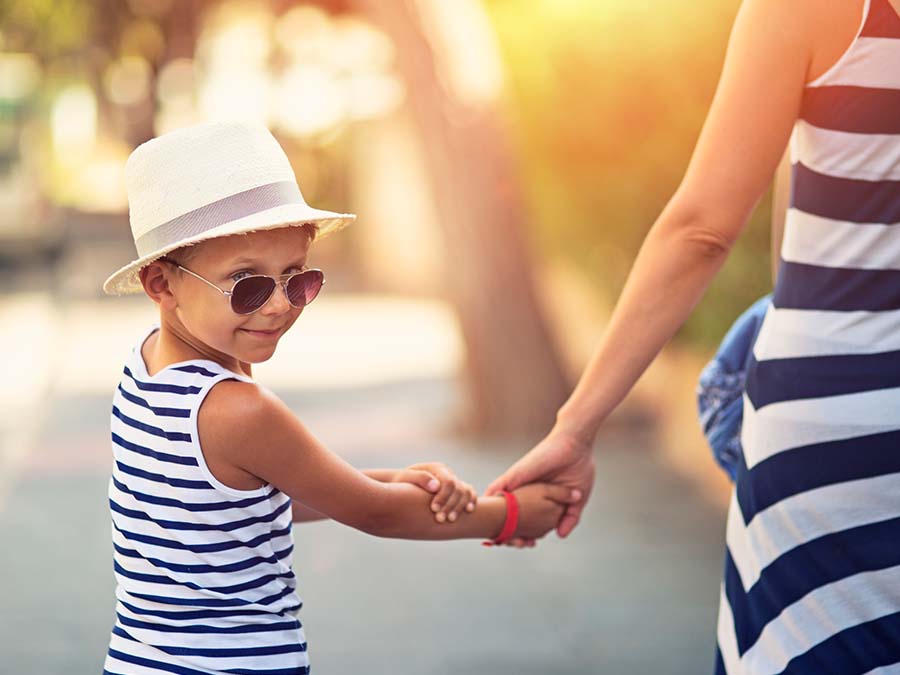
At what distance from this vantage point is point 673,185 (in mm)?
8055

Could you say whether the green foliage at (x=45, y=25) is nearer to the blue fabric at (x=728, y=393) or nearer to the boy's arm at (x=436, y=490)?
the boy's arm at (x=436, y=490)

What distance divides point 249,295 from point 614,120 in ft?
23.2

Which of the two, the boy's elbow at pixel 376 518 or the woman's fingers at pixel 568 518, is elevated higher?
the woman's fingers at pixel 568 518

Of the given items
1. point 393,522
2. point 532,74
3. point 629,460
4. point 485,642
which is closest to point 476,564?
point 485,642

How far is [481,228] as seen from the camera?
8523 mm

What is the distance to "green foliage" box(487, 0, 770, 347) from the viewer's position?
7.47 meters

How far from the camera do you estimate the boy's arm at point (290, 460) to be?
7.11 ft

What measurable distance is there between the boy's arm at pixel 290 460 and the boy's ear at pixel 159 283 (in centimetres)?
20

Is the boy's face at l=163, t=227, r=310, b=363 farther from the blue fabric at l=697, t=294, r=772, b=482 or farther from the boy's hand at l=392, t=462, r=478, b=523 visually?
the blue fabric at l=697, t=294, r=772, b=482

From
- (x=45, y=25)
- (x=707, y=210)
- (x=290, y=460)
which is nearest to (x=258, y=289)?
(x=290, y=460)

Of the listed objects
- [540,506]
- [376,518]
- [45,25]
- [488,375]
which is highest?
[45,25]

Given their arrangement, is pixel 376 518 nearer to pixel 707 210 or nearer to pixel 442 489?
pixel 442 489

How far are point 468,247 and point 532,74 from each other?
7.76ft

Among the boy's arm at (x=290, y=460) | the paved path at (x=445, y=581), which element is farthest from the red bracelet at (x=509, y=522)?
the paved path at (x=445, y=581)
